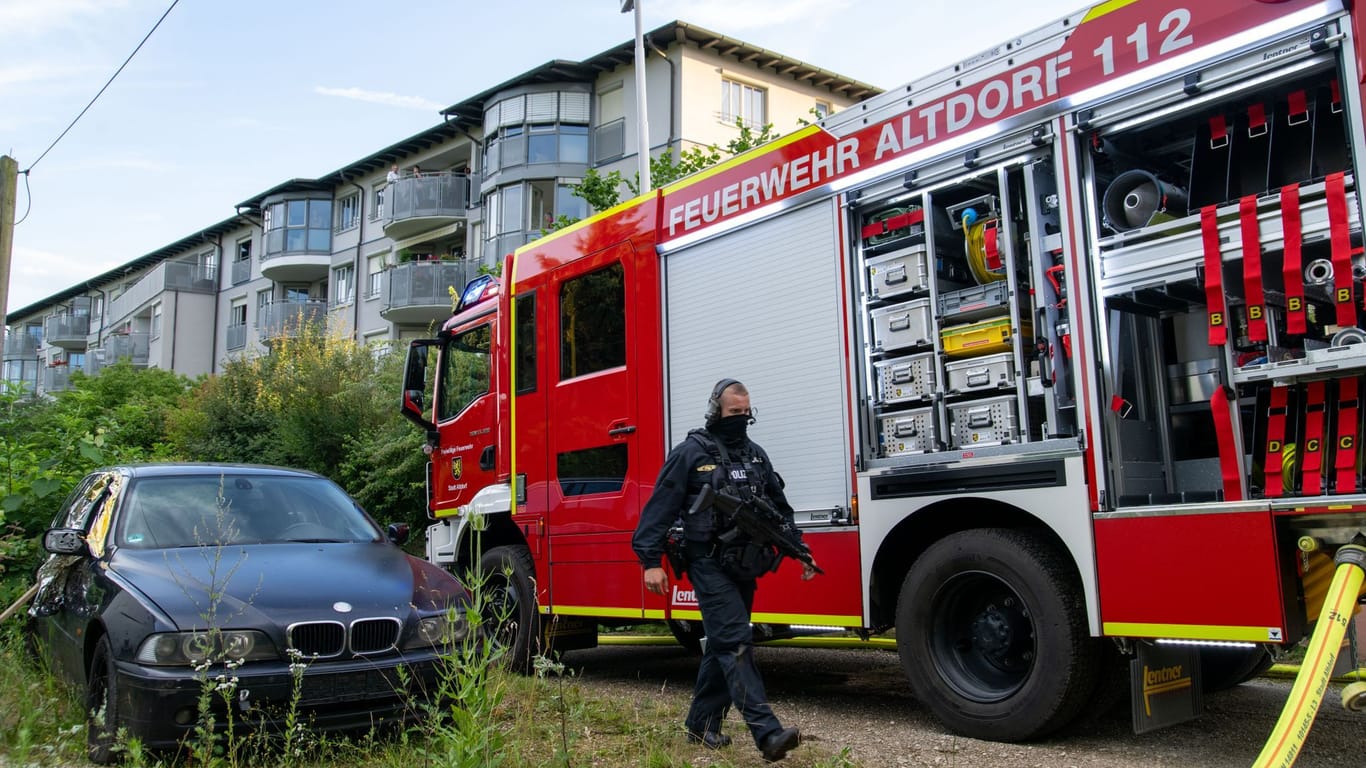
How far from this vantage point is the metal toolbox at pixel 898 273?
18.2 ft

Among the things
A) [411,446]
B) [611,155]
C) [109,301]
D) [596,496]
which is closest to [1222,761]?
[596,496]

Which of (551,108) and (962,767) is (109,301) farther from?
(962,767)

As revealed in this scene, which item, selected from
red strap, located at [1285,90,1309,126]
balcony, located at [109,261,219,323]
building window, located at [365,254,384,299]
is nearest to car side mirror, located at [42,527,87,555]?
red strap, located at [1285,90,1309,126]

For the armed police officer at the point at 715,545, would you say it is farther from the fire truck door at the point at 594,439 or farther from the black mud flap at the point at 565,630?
the black mud flap at the point at 565,630

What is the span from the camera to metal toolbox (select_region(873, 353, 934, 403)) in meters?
5.46

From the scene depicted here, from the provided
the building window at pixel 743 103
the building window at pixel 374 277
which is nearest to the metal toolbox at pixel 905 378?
the building window at pixel 743 103

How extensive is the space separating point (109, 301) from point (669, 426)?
205 ft

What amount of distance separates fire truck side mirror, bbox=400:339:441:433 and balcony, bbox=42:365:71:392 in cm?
5906

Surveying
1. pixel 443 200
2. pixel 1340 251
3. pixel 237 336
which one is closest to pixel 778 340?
pixel 1340 251

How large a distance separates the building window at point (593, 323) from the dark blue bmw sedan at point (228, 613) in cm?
193

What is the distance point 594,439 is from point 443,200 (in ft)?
92.0

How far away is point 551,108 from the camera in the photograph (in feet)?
99.1

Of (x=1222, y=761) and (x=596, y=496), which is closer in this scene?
(x=1222, y=761)

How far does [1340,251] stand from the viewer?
12.7ft
